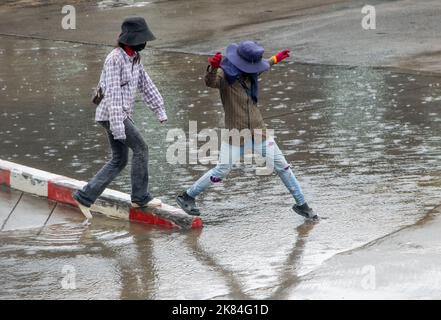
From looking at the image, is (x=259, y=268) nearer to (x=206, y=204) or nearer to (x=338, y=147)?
(x=206, y=204)

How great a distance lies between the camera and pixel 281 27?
1719 cm

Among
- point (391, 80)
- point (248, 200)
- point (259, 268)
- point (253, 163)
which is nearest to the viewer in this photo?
point (259, 268)

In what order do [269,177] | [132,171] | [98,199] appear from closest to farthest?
[132,171]
[98,199]
[269,177]

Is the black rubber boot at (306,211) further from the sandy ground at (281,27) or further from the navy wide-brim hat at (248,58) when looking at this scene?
the sandy ground at (281,27)

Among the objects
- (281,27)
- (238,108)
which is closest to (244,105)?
(238,108)

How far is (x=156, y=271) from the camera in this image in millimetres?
7168

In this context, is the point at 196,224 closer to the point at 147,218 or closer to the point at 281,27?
the point at 147,218

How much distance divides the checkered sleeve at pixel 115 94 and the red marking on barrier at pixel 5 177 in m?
1.94

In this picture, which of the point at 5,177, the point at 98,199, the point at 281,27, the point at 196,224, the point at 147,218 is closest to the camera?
the point at 196,224

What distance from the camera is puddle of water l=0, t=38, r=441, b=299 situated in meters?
7.13

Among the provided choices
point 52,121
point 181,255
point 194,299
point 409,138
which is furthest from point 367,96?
point 194,299

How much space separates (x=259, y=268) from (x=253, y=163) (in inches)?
115

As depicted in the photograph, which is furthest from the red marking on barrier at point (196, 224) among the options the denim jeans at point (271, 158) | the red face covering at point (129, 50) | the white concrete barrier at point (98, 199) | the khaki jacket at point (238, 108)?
the red face covering at point (129, 50)

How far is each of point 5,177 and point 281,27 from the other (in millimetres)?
8539
